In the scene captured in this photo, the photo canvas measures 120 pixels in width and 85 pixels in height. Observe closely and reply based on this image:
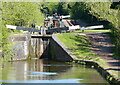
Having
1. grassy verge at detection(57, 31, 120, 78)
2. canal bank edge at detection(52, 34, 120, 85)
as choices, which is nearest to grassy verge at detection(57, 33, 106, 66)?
grassy verge at detection(57, 31, 120, 78)

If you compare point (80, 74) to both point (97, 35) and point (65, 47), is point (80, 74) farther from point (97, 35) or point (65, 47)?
point (97, 35)

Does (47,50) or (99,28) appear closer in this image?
(47,50)

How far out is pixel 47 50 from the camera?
50.9m

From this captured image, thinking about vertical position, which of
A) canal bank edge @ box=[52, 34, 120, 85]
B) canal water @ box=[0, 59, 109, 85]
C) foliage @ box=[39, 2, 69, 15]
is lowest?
canal water @ box=[0, 59, 109, 85]

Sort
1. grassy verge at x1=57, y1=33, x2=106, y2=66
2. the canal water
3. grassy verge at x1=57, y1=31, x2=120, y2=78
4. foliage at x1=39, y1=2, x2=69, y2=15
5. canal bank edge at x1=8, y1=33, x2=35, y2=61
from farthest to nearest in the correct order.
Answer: foliage at x1=39, y1=2, x2=69, y2=15 < canal bank edge at x1=8, y1=33, x2=35, y2=61 < grassy verge at x1=57, y1=33, x2=106, y2=66 < grassy verge at x1=57, y1=31, x2=120, y2=78 < the canal water

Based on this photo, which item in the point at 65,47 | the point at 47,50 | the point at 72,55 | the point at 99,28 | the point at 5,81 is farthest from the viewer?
the point at 99,28

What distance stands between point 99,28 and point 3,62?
3310cm

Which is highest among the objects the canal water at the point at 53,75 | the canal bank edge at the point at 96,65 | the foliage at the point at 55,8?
the foliage at the point at 55,8

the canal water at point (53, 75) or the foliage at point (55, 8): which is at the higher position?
the foliage at point (55, 8)

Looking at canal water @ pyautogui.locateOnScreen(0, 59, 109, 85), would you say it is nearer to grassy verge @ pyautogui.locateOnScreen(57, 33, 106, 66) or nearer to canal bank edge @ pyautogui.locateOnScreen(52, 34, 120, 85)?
canal bank edge @ pyautogui.locateOnScreen(52, 34, 120, 85)

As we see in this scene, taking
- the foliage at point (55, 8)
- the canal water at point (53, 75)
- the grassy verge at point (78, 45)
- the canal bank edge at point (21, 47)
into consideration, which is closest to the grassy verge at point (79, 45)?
the grassy verge at point (78, 45)

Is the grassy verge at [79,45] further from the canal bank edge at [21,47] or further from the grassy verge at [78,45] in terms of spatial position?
the canal bank edge at [21,47]

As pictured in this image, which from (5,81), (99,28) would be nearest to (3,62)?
(5,81)

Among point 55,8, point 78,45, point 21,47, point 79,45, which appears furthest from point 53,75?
point 55,8
